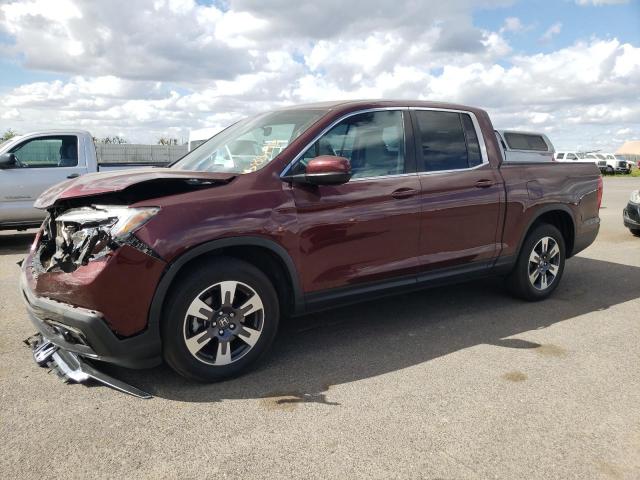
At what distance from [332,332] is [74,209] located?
219 cm

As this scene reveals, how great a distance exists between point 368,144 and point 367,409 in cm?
199

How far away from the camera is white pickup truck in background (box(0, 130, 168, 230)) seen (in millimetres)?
8496

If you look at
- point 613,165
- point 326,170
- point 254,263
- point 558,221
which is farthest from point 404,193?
point 613,165

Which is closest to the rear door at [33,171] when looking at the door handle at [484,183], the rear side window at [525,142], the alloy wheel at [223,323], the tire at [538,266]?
the alloy wheel at [223,323]

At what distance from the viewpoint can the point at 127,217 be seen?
3199 millimetres

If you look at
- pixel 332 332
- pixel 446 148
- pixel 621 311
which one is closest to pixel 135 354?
pixel 332 332

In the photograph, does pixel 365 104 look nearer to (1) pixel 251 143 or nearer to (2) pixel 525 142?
(1) pixel 251 143

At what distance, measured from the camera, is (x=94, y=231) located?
322 cm

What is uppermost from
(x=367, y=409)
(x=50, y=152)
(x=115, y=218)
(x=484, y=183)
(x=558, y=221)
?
(x=50, y=152)

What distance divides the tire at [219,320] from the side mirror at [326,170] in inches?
27.8

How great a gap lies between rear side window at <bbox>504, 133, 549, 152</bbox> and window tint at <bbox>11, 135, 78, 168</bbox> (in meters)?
10.3

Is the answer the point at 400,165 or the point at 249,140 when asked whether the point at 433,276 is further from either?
the point at 249,140

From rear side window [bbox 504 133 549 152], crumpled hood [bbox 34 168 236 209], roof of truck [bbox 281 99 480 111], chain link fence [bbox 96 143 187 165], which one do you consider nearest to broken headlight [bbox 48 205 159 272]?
crumpled hood [bbox 34 168 236 209]

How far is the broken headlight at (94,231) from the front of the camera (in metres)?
3.17
